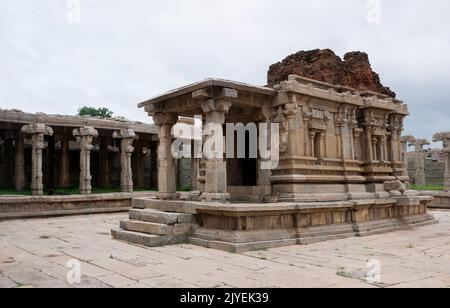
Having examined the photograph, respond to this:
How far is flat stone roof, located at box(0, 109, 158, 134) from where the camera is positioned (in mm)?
19812

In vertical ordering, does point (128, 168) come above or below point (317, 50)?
below

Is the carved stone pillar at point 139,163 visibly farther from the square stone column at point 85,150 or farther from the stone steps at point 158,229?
the stone steps at point 158,229

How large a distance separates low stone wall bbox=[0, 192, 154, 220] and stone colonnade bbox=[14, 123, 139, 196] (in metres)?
3.15

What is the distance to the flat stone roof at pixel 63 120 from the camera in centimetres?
1981

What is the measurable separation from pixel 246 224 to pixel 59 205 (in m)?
10.7

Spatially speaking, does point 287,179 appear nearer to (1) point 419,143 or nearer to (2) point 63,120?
(2) point 63,120

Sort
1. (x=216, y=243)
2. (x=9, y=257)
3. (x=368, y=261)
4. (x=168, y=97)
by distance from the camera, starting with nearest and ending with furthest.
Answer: (x=368, y=261), (x=9, y=257), (x=216, y=243), (x=168, y=97)

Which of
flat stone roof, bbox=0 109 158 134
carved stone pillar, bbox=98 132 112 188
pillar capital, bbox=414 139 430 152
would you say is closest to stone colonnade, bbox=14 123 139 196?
flat stone roof, bbox=0 109 158 134

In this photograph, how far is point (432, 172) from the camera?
1553 inches

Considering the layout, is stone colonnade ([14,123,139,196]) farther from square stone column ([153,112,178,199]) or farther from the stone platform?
the stone platform

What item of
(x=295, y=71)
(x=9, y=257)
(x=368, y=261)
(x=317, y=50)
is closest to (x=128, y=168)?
(x=295, y=71)

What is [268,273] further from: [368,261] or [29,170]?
[29,170]

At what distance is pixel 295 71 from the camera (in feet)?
78.6
